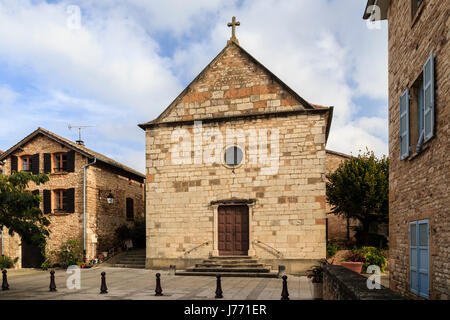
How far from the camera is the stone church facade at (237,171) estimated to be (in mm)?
14617

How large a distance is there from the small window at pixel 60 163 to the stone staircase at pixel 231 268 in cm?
904

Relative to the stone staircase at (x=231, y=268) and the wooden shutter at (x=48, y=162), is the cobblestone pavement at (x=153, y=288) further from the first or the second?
the wooden shutter at (x=48, y=162)

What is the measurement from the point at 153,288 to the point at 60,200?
10.5 metres

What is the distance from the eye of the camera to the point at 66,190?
19.0 m

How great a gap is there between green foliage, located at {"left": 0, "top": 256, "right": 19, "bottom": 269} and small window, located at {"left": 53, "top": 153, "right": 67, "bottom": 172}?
502cm

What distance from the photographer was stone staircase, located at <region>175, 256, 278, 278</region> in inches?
550

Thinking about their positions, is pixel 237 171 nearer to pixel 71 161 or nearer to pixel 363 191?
pixel 363 191

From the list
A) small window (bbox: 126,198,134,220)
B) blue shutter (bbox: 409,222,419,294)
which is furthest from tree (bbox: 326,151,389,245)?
small window (bbox: 126,198,134,220)

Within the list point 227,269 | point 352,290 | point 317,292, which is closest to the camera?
point 352,290

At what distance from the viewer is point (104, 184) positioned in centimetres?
2030

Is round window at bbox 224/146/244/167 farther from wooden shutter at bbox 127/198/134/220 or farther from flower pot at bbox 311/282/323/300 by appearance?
wooden shutter at bbox 127/198/134/220

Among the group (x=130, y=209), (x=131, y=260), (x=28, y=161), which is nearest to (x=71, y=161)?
(x=28, y=161)
